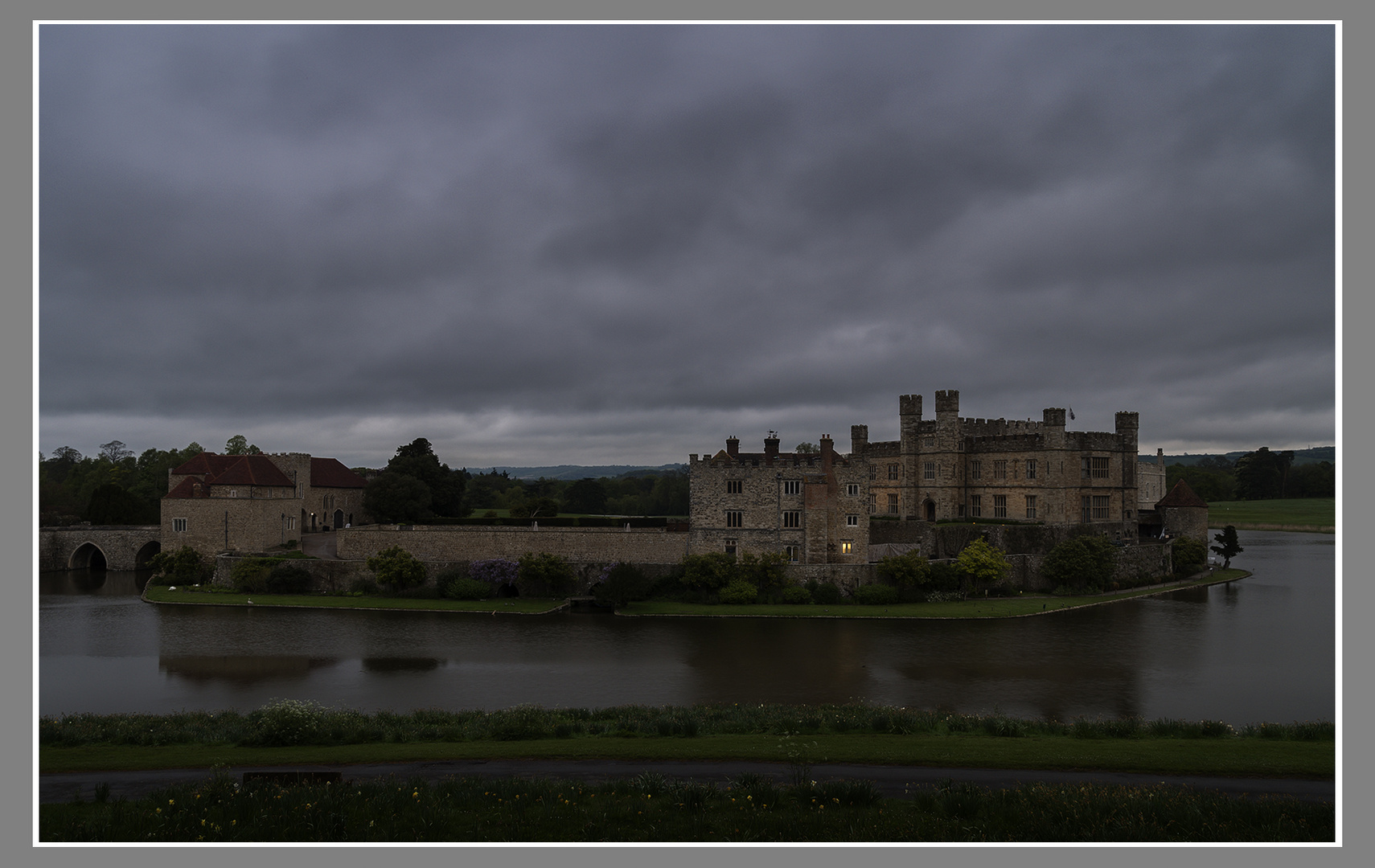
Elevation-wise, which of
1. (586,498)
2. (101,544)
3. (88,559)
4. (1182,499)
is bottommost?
(88,559)

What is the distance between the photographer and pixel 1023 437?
5012cm

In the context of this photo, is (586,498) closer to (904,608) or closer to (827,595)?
(827,595)

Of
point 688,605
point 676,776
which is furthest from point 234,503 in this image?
point 676,776

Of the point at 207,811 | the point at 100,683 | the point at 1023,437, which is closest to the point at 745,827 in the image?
the point at 207,811

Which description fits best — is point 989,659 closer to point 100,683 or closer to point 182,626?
point 100,683

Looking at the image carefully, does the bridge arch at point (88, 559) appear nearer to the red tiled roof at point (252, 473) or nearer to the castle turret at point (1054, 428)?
the red tiled roof at point (252, 473)

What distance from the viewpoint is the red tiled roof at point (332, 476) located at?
202 feet

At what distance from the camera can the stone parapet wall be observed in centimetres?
4375

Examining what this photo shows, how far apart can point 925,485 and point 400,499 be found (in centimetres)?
3938

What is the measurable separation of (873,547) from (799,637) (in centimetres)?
1364

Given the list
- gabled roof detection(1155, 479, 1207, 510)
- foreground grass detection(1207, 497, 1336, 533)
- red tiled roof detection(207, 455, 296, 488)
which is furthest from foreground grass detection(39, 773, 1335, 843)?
foreground grass detection(1207, 497, 1336, 533)

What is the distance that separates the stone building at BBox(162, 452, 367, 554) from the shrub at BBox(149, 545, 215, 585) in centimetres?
152

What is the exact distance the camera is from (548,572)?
39.8 metres

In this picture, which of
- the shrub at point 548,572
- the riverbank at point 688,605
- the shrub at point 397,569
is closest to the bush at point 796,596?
the riverbank at point 688,605
